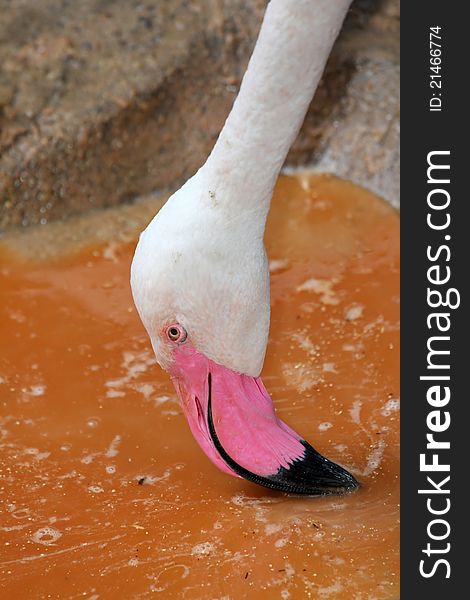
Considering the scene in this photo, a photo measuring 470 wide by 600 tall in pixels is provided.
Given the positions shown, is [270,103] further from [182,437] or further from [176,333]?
[182,437]

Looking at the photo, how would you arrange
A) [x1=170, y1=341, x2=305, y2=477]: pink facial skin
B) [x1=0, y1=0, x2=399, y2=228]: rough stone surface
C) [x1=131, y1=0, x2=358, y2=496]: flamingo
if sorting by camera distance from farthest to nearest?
[x1=0, y1=0, x2=399, y2=228]: rough stone surface → [x1=170, y1=341, x2=305, y2=477]: pink facial skin → [x1=131, y1=0, x2=358, y2=496]: flamingo

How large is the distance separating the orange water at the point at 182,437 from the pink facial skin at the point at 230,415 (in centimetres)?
18

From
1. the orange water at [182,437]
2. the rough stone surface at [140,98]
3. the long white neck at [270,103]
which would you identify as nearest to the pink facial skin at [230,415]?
the orange water at [182,437]

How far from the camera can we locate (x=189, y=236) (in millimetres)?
2510

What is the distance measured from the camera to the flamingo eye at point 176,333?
2.54m

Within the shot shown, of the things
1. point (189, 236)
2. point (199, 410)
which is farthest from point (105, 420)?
point (189, 236)

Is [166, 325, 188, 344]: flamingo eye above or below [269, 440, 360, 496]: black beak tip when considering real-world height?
above

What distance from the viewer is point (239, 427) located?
264 cm

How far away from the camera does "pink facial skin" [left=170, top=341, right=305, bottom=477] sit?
2.61 metres

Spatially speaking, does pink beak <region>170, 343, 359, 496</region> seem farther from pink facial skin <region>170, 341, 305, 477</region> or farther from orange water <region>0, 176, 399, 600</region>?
orange water <region>0, 176, 399, 600</region>

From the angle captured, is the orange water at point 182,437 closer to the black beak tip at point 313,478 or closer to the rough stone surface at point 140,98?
the black beak tip at point 313,478

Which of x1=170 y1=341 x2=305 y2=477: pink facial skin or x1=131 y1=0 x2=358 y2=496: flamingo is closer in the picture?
x1=131 y1=0 x2=358 y2=496: flamingo

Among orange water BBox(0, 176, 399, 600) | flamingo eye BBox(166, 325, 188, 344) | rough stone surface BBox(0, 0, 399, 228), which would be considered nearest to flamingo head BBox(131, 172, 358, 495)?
flamingo eye BBox(166, 325, 188, 344)

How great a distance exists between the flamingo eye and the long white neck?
0.32 m
